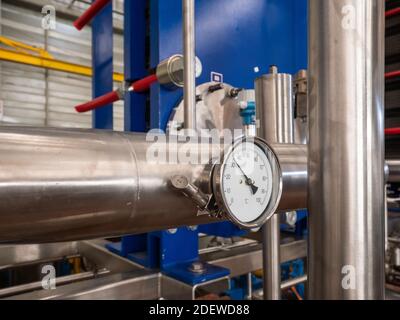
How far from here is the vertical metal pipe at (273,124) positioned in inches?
25.8

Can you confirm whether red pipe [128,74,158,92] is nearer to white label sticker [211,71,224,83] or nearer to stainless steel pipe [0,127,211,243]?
white label sticker [211,71,224,83]

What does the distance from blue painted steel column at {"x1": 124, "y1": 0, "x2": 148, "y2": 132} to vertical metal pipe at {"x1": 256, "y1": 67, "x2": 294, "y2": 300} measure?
38cm

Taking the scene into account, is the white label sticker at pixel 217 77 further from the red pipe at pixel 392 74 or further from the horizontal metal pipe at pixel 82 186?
the red pipe at pixel 392 74

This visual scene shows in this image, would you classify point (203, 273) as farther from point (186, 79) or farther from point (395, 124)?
point (395, 124)

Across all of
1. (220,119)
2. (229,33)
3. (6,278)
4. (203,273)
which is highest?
(229,33)

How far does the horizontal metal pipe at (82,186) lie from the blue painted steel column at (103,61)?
928 mm

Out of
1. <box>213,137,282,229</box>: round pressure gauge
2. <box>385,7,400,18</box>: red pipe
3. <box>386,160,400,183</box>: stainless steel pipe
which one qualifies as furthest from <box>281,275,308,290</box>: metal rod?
<box>385,7,400,18</box>: red pipe

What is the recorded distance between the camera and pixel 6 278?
7.49 feet

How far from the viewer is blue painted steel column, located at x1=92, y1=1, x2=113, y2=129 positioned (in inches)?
47.7

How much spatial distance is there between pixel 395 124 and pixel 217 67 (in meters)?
1.37

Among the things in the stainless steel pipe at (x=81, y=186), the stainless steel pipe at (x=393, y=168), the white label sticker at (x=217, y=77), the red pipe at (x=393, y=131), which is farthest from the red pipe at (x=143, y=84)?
the red pipe at (x=393, y=131)
